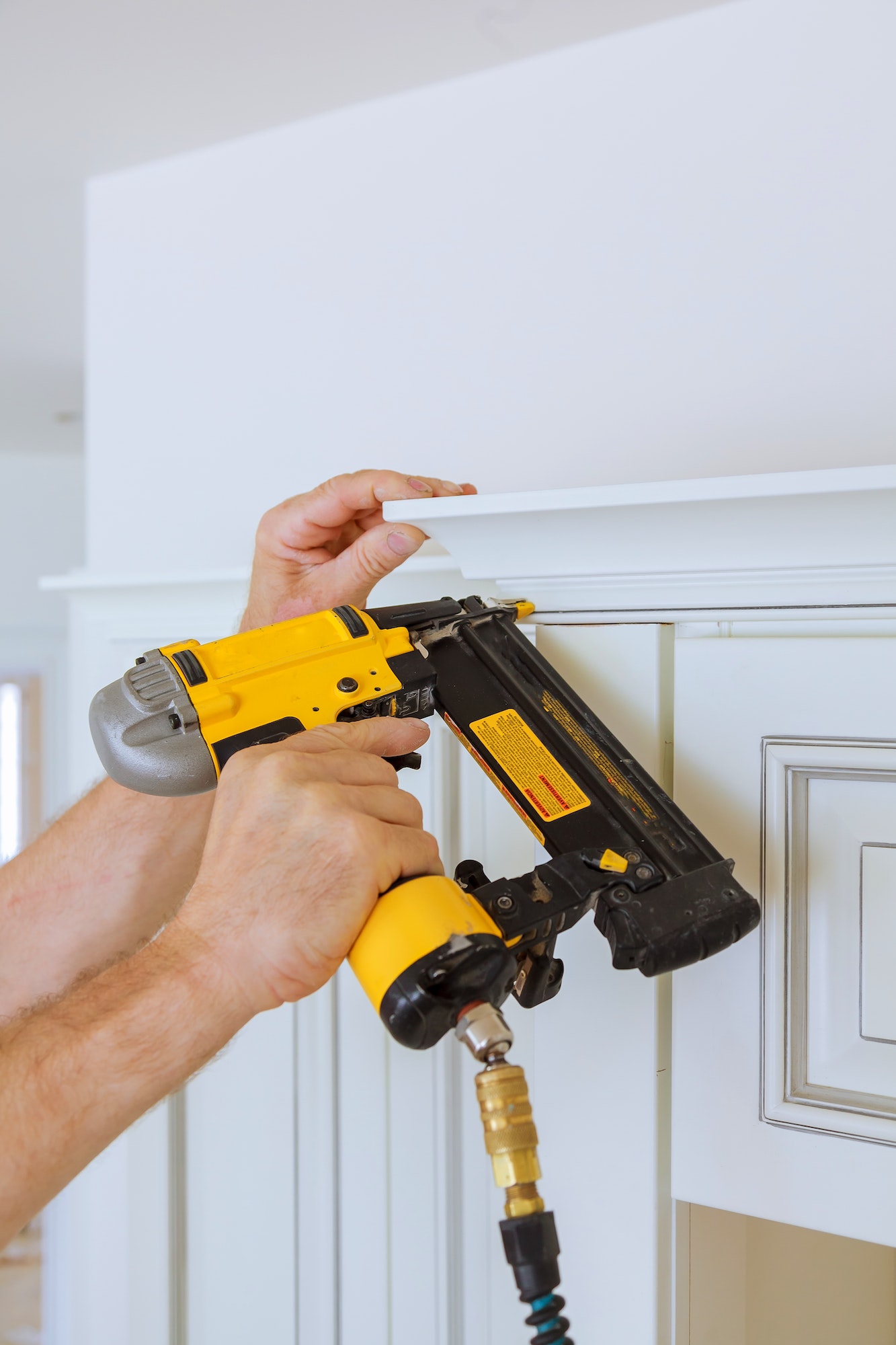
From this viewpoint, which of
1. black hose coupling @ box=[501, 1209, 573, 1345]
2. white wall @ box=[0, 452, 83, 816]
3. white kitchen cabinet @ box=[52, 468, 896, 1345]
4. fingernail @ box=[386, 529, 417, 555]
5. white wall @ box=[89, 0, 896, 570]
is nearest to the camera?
black hose coupling @ box=[501, 1209, 573, 1345]

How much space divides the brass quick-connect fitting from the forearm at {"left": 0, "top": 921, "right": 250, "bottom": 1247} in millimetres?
138

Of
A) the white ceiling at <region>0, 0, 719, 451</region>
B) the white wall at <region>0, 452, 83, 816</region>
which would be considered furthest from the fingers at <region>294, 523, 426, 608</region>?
the white wall at <region>0, 452, 83, 816</region>

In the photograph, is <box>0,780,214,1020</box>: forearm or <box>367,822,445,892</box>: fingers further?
<box>0,780,214,1020</box>: forearm

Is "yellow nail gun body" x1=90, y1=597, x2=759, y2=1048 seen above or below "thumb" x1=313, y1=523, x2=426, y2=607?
below

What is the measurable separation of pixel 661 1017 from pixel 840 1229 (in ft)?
0.45

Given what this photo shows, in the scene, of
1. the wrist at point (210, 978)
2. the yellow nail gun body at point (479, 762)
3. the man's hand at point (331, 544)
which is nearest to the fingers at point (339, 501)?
the man's hand at point (331, 544)

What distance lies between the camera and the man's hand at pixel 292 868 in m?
0.46

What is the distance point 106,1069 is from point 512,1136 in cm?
21

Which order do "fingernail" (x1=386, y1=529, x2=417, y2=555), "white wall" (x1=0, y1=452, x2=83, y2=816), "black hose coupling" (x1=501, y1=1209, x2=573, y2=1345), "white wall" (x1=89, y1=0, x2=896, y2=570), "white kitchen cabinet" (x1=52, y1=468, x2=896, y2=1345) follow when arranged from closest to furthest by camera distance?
"black hose coupling" (x1=501, y1=1209, x2=573, y2=1345) < "white kitchen cabinet" (x1=52, y1=468, x2=896, y2=1345) < "fingernail" (x1=386, y1=529, x2=417, y2=555) < "white wall" (x1=89, y1=0, x2=896, y2=570) < "white wall" (x1=0, y1=452, x2=83, y2=816)

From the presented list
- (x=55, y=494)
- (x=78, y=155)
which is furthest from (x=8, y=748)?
(x=78, y=155)

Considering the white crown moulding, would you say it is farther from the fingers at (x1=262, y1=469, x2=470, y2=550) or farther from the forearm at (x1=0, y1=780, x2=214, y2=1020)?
the forearm at (x1=0, y1=780, x2=214, y2=1020)

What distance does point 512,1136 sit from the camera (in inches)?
16.3

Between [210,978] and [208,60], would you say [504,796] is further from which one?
[208,60]

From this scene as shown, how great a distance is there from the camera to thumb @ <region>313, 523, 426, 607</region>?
2.20ft
